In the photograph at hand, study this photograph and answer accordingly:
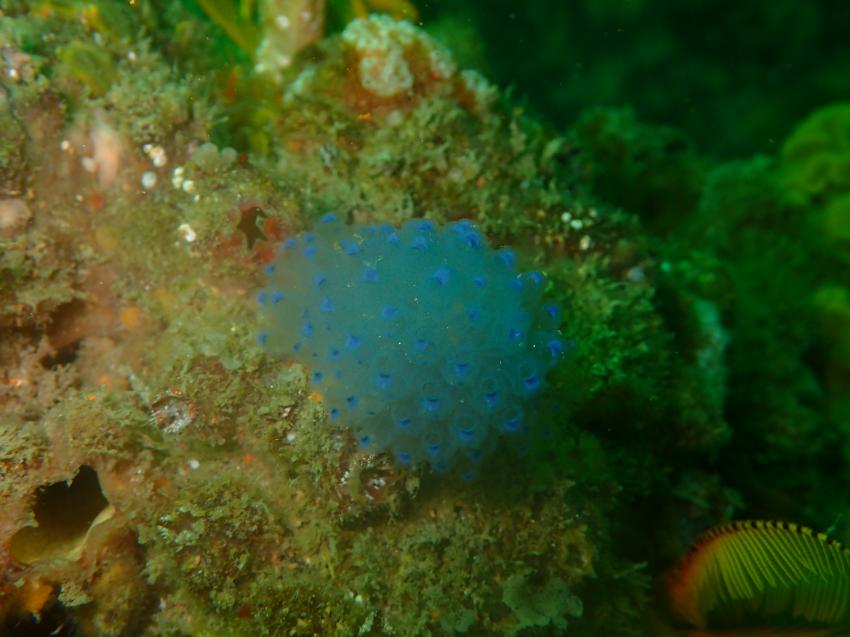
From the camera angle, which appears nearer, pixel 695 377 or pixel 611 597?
pixel 611 597

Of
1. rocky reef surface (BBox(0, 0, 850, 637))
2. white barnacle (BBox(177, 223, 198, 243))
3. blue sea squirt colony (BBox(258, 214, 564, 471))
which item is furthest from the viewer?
white barnacle (BBox(177, 223, 198, 243))

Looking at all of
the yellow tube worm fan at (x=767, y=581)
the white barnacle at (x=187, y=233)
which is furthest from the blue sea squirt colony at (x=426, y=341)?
the yellow tube worm fan at (x=767, y=581)

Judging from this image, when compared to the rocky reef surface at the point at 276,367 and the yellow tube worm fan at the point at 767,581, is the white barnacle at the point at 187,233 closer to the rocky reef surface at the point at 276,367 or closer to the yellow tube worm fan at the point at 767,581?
the rocky reef surface at the point at 276,367

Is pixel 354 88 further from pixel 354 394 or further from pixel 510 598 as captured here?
pixel 510 598

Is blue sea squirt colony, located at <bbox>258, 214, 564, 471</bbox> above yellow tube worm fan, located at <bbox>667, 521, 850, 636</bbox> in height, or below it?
above

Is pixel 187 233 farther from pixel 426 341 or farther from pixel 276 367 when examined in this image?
pixel 426 341

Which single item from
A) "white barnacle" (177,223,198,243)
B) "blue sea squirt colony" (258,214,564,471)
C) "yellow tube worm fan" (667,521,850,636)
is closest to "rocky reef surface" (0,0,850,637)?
"white barnacle" (177,223,198,243)

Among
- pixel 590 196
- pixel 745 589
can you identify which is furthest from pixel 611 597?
pixel 590 196

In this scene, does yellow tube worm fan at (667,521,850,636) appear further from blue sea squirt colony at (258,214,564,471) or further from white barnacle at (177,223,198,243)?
white barnacle at (177,223,198,243)
